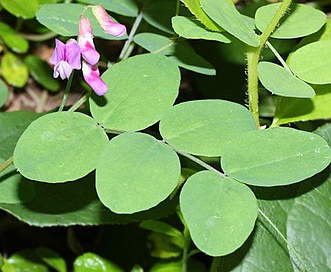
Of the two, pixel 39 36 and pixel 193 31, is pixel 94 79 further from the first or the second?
pixel 39 36

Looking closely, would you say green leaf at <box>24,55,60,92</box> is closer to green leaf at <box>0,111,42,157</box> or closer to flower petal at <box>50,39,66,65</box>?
green leaf at <box>0,111,42,157</box>

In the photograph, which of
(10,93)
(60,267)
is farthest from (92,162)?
(10,93)

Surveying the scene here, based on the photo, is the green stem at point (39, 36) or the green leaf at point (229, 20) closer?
the green leaf at point (229, 20)

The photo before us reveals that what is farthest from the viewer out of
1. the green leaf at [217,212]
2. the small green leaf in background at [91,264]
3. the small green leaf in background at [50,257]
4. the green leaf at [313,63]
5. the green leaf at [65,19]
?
the small green leaf in background at [50,257]

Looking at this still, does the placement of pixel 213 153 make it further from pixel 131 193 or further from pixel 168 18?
pixel 168 18

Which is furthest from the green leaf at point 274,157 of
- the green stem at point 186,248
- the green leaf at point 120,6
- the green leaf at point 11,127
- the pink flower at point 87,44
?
the green leaf at point 11,127

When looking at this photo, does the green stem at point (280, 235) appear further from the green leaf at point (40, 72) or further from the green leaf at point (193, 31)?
the green leaf at point (40, 72)

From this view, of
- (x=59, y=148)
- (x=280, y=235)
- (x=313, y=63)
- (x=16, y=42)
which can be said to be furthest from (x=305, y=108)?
(x=16, y=42)
